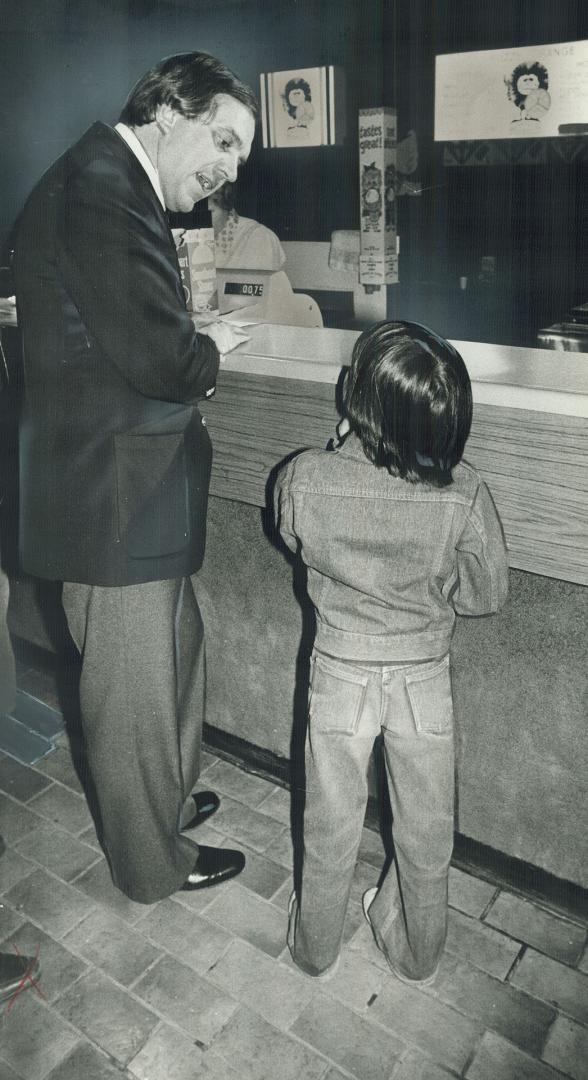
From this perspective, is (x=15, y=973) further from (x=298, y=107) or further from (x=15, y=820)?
(x=298, y=107)

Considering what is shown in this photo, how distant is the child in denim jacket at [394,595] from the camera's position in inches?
55.0

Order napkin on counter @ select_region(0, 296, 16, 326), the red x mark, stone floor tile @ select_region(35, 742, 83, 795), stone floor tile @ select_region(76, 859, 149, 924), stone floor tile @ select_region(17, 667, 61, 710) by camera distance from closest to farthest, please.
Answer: the red x mark → stone floor tile @ select_region(76, 859, 149, 924) → napkin on counter @ select_region(0, 296, 16, 326) → stone floor tile @ select_region(35, 742, 83, 795) → stone floor tile @ select_region(17, 667, 61, 710)

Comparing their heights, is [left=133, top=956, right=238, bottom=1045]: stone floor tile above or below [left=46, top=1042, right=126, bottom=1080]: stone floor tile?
below

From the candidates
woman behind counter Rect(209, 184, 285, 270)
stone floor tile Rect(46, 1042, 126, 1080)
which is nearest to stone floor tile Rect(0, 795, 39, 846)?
stone floor tile Rect(46, 1042, 126, 1080)

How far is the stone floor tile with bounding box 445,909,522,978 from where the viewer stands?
192cm

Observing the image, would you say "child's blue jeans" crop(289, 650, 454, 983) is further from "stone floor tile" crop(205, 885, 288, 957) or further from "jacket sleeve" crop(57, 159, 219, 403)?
"jacket sleeve" crop(57, 159, 219, 403)

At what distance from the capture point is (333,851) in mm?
1719

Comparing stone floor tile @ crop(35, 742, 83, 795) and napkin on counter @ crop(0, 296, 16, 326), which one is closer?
napkin on counter @ crop(0, 296, 16, 326)

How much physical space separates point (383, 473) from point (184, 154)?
2.58ft

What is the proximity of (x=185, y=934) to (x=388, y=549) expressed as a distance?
1192mm

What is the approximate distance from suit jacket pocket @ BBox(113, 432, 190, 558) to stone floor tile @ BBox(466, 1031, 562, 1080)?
4.07 feet

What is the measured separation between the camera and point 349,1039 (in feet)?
5.72

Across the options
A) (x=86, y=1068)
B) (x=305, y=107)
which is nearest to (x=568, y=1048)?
(x=86, y=1068)

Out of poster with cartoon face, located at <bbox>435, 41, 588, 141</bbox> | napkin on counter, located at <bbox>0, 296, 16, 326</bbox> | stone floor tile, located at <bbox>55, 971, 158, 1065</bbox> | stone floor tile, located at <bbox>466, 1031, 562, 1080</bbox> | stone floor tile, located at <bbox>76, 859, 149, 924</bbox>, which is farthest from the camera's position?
poster with cartoon face, located at <bbox>435, 41, 588, 141</bbox>
